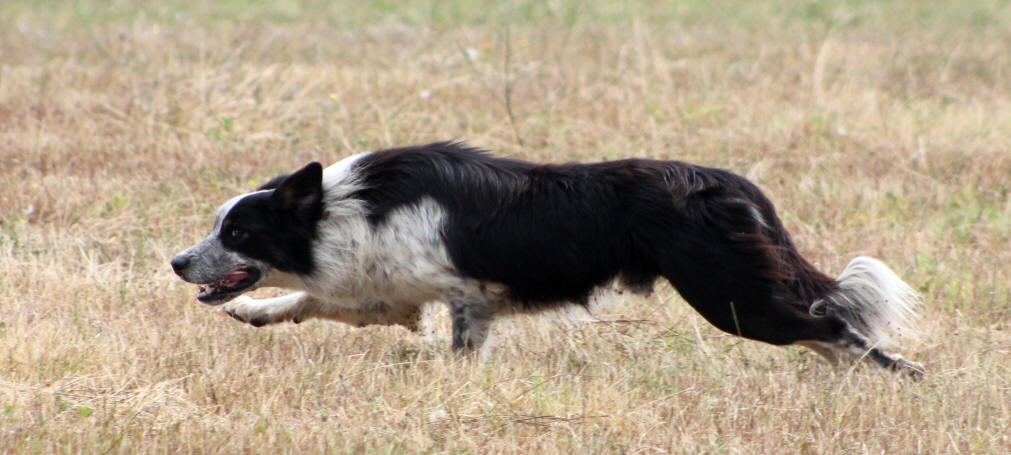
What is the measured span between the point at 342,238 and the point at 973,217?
4.58 metres

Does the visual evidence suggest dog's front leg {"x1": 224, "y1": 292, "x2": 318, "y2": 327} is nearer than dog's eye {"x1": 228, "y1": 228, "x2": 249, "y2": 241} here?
No

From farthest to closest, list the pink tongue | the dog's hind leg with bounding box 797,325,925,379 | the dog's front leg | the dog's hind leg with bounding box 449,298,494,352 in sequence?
the dog's front leg → the pink tongue → the dog's hind leg with bounding box 449,298,494,352 → the dog's hind leg with bounding box 797,325,925,379

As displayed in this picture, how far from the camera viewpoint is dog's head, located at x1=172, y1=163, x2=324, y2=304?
577 centimetres

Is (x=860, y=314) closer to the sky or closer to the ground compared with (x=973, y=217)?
closer to the sky

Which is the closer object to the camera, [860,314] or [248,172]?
[860,314]

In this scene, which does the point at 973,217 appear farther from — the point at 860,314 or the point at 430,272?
the point at 430,272

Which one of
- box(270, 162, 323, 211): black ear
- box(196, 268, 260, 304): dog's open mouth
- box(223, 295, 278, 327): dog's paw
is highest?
box(270, 162, 323, 211): black ear

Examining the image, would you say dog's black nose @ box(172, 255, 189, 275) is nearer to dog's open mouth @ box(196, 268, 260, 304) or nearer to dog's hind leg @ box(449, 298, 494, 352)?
dog's open mouth @ box(196, 268, 260, 304)

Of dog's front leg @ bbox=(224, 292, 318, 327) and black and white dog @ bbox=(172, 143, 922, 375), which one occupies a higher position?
black and white dog @ bbox=(172, 143, 922, 375)

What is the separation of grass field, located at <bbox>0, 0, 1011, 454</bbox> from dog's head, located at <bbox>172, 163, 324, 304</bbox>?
0.32 meters

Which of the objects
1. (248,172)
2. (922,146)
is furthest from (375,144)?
(922,146)

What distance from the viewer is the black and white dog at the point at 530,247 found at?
541cm

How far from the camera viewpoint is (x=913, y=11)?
58.7ft

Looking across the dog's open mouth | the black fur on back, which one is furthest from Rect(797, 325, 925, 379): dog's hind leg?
the dog's open mouth
